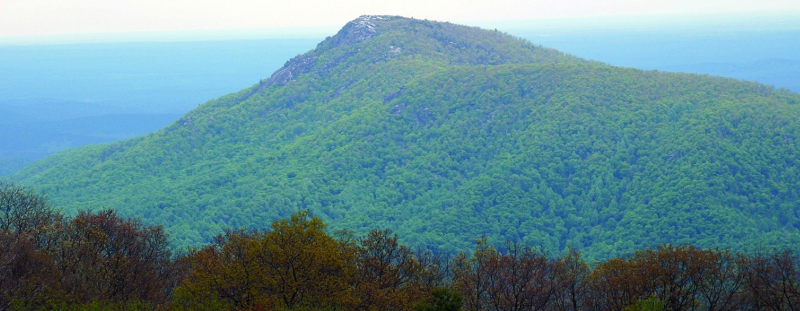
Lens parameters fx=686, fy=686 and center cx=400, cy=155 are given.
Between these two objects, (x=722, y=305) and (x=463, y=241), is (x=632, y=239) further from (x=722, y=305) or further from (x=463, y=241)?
(x=722, y=305)

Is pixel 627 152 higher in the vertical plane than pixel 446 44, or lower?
lower

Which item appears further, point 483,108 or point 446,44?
point 446,44

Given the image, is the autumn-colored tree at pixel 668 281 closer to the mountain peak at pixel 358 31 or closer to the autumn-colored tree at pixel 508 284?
the autumn-colored tree at pixel 508 284

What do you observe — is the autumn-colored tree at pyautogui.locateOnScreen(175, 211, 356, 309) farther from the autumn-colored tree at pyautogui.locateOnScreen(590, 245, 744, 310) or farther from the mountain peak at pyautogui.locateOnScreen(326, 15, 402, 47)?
the mountain peak at pyautogui.locateOnScreen(326, 15, 402, 47)

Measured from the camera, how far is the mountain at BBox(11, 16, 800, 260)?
4001 inches

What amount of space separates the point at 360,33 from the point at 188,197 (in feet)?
239

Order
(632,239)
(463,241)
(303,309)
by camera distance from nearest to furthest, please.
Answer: (303,309) < (632,239) < (463,241)

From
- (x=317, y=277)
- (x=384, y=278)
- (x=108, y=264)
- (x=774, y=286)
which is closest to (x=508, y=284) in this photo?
(x=384, y=278)

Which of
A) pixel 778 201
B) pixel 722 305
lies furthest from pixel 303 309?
pixel 778 201

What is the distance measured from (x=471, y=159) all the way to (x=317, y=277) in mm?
92418

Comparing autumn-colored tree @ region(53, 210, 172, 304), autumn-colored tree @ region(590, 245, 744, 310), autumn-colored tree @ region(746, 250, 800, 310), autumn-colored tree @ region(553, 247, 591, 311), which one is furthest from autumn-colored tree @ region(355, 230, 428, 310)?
autumn-colored tree @ region(746, 250, 800, 310)

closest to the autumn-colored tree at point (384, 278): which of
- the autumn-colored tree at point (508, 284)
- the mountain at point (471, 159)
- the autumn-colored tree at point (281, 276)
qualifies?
the autumn-colored tree at point (281, 276)

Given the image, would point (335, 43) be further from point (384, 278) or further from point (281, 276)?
point (281, 276)

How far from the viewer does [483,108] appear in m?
137
